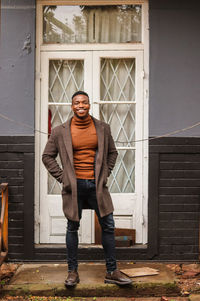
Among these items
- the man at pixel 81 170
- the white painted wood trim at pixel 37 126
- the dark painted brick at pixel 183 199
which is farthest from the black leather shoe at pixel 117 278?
the white painted wood trim at pixel 37 126

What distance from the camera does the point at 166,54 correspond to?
5902 mm

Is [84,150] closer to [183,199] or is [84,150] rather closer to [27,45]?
[183,199]

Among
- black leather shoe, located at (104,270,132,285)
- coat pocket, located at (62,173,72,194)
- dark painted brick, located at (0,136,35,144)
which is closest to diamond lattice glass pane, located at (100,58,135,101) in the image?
dark painted brick, located at (0,136,35,144)

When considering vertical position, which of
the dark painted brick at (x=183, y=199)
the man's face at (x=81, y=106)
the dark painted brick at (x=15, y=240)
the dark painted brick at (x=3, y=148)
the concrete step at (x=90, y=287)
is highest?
the man's face at (x=81, y=106)

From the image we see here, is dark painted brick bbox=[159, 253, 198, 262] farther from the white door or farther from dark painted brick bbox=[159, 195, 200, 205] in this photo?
dark painted brick bbox=[159, 195, 200, 205]

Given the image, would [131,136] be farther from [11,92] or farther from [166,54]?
[11,92]

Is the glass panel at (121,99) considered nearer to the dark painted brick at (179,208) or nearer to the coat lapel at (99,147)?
the dark painted brick at (179,208)

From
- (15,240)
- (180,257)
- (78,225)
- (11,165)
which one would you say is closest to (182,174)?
(180,257)

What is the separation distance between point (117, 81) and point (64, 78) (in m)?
0.70

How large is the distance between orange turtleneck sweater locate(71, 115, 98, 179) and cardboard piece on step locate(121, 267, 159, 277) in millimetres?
1275

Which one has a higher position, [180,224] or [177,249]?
[180,224]

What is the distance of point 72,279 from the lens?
16.7 feet

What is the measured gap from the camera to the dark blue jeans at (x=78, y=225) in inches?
197

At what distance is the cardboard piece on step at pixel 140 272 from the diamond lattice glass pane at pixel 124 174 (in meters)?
1.09
